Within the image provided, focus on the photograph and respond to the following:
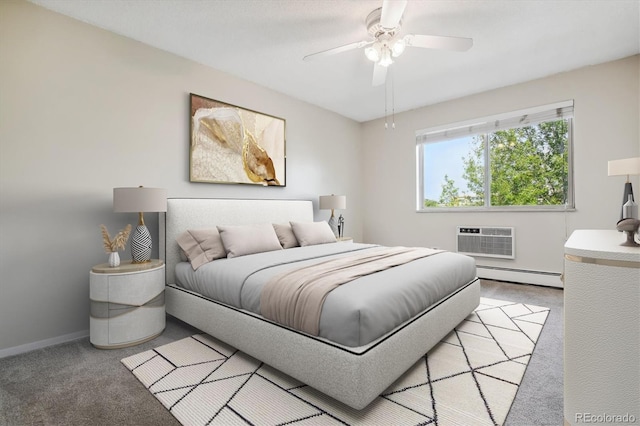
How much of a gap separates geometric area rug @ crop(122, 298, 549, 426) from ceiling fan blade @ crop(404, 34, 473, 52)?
2.25 metres

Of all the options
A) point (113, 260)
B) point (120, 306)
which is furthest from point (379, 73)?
point (120, 306)

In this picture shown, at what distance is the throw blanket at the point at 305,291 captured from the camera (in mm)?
1610

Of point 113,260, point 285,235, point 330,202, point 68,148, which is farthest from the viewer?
point 330,202

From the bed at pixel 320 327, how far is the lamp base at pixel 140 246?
0.27 m

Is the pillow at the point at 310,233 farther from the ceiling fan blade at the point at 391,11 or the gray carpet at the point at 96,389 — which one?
the ceiling fan blade at the point at 391,11

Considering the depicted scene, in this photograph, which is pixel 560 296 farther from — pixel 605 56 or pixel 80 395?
pixel 80 395

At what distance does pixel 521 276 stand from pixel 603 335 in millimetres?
3528

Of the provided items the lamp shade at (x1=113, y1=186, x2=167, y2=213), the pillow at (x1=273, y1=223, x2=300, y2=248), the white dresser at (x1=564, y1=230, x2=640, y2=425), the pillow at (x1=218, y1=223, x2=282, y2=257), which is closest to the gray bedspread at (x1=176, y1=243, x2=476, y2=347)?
the pillow at (x1=218, y1=223, x2=282, y2=257)

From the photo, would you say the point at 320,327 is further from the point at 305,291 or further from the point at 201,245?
the point at 201,245

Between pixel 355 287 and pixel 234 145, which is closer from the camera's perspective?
pixel 355 287

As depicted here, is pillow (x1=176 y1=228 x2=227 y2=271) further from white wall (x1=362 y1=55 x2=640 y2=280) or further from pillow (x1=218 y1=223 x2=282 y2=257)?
white wall (x1=362 y1=55 x2=640 y2=280)

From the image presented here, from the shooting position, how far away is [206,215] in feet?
10.3

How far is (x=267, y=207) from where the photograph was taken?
3.75 meters

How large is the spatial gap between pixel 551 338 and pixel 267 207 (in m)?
3.00
